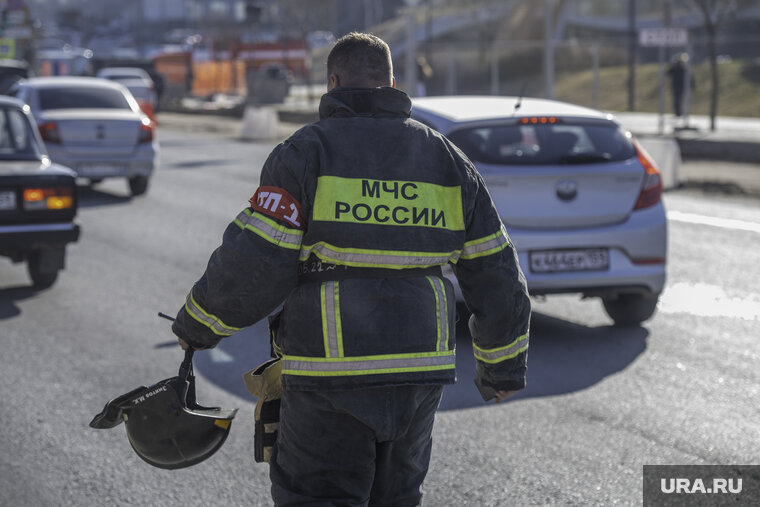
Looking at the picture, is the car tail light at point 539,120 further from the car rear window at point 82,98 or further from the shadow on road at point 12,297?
the car rear window at point 82,98

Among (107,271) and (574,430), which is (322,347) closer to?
A: (574,430)

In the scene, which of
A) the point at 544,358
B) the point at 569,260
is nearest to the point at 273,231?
the point at 544,358

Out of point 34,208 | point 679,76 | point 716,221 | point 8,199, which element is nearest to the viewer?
point 8,199

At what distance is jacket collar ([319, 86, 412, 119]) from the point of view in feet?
9.68

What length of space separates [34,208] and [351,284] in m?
6.51

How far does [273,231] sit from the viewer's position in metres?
2.82

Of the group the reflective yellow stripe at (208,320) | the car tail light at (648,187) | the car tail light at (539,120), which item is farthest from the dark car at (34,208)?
the reflective yellow stripe at (208,320)

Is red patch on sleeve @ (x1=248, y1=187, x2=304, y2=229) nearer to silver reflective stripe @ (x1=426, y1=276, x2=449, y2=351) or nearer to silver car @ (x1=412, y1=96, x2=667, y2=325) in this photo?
silver reflective stripe @ (x1=426, y1=276, x2=449, y2=351)

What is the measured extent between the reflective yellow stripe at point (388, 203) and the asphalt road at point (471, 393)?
195cm

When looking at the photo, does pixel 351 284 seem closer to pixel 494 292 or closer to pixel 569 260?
pixel 494 292

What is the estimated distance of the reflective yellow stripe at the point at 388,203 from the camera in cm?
286

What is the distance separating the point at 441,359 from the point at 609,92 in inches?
1320

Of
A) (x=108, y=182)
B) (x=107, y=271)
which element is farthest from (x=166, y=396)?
(x=108, y=182)

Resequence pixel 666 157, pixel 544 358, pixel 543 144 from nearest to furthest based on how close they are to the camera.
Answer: pixel 544 358 < pixel 543 144 < pixel 666 157
